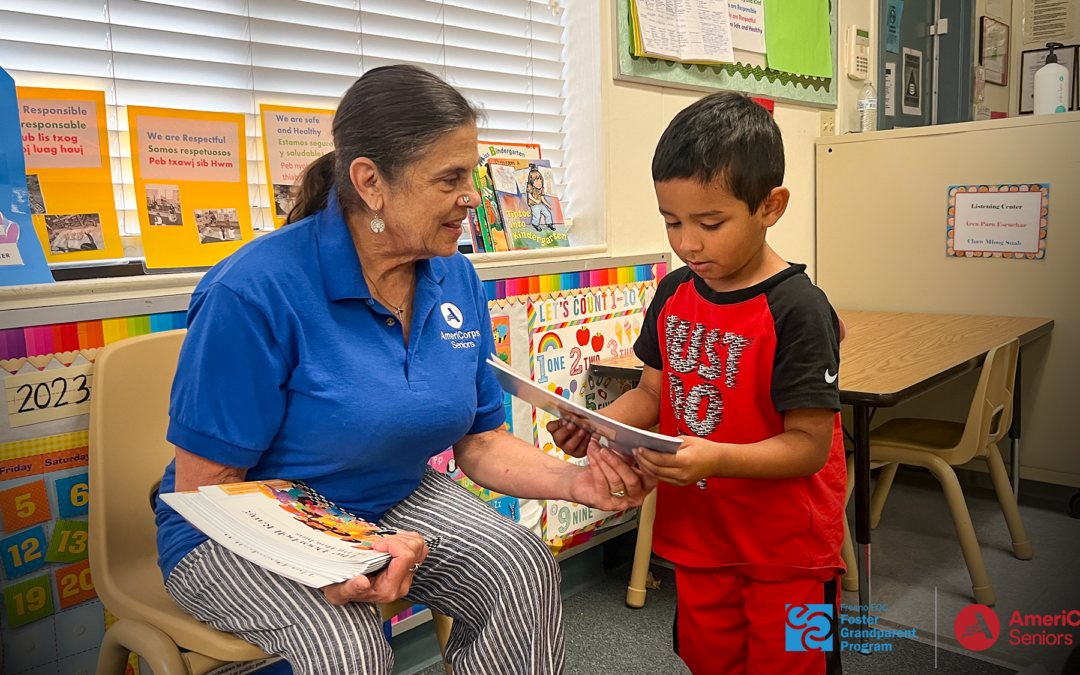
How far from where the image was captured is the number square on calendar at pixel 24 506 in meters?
1.29

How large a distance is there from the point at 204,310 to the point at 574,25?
5.40 feet

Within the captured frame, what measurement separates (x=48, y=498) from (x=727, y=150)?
1.22 metres

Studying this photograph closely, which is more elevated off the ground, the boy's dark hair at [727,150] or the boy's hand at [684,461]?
the boy's dark hair at [727,150]

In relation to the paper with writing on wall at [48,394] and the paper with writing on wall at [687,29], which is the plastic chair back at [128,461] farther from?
the paper with writing on wall at [687,29]

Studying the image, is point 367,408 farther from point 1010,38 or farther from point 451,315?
point 1010,38

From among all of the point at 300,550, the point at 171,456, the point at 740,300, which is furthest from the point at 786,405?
the point at 171,456

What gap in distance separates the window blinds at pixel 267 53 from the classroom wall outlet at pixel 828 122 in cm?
143

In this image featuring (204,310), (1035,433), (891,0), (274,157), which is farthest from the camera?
(891,0)

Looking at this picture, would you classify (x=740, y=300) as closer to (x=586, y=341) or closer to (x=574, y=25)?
(x=586, y=341)

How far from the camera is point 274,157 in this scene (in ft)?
5.55

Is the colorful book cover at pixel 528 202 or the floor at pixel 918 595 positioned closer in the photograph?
the floor at pixel 918 595

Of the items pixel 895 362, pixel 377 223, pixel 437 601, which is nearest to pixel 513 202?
pixel 377 223

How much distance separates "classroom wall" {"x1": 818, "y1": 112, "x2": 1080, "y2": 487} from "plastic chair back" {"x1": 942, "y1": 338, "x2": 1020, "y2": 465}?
632mm

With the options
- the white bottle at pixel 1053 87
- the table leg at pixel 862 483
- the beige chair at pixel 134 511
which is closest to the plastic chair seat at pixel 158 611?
the beige chair at pixel 134 511
